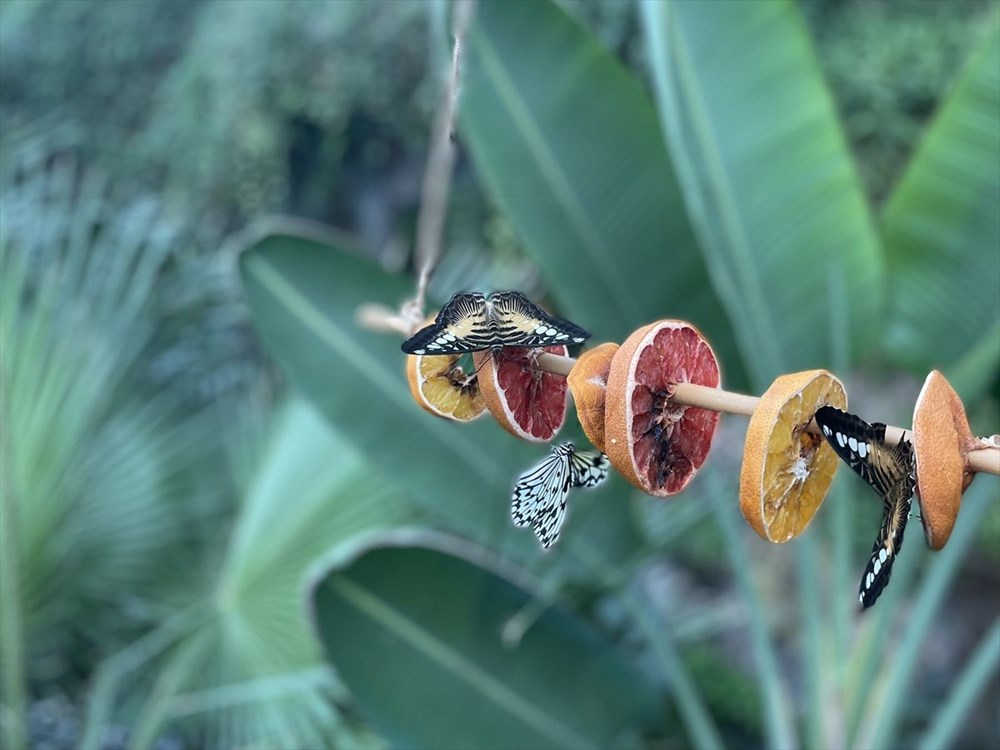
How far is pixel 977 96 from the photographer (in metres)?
1.02

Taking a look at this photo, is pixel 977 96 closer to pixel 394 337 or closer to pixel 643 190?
pixel 643 190

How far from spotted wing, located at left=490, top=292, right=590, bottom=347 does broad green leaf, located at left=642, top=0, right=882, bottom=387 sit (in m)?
0.64

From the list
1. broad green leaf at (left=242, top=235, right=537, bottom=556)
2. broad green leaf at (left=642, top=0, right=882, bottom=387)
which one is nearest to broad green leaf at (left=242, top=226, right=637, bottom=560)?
broad green leaf at (left=242, top=235, right=537, bottom=556)

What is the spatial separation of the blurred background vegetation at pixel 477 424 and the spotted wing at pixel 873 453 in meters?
0.70

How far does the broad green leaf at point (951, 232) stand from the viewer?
1.02 m

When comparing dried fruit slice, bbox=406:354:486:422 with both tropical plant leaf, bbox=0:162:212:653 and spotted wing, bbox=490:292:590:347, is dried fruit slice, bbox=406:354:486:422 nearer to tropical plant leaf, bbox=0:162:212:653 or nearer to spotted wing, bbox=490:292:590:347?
spotted wing, bbox=490:292:590:347

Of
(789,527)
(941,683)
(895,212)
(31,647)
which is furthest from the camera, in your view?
(941,683)

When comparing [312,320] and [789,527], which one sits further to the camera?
[312,320]

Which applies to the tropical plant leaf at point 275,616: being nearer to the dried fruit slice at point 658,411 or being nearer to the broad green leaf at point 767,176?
the broad green leaf at point 767,176

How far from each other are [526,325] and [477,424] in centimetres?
87

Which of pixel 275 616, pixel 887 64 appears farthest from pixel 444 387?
pixel 887 64

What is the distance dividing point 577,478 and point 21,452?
1182 millimetres

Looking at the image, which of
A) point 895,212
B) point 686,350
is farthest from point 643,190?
point 686,350

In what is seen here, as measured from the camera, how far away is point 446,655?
1.27m
